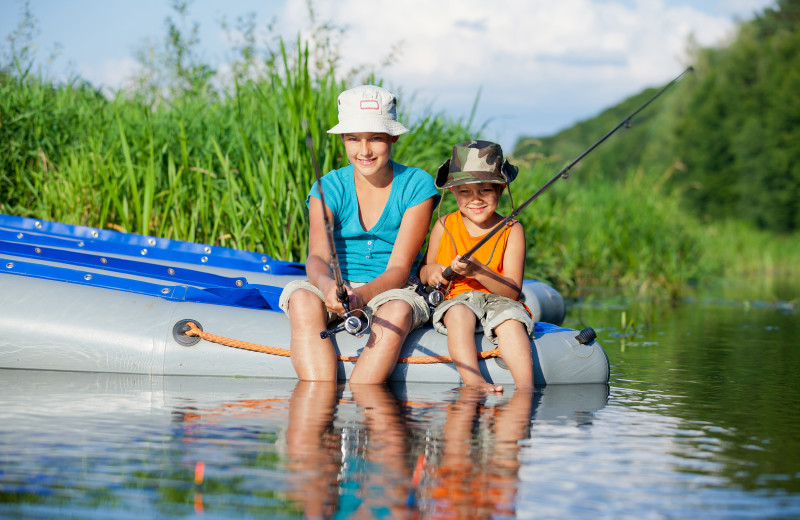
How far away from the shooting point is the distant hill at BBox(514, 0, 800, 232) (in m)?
33.2

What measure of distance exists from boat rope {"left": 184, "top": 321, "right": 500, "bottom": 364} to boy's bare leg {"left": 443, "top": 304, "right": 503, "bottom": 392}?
97 millimetres

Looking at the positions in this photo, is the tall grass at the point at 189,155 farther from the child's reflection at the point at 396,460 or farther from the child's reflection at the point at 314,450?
the child's reflection at the point at 396,460

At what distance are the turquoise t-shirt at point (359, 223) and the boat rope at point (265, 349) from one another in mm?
393

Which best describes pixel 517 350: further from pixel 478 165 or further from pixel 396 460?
pixel 396 460

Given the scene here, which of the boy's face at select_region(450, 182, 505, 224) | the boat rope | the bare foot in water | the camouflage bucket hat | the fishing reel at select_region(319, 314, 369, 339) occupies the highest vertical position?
the camouflage bucket hat

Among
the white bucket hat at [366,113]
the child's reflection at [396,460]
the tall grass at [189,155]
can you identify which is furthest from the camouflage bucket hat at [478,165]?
the tall grass at [189,155]

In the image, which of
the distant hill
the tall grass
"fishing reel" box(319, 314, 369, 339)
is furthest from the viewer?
the distant hill

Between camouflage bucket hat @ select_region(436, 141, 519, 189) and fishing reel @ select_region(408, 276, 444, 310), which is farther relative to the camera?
camouflage bucket hat @ select_region(436, 141, 519, 189)

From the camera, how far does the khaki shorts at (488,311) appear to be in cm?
414

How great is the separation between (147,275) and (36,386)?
3.40 ft

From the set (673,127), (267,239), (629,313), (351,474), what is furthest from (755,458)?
(673,127)

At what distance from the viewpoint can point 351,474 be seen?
8.60 feet

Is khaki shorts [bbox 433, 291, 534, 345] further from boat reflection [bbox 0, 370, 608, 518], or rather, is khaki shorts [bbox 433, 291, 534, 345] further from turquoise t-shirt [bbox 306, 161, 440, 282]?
turquoise t-shirt [bbox 306, 161, 440, 282]

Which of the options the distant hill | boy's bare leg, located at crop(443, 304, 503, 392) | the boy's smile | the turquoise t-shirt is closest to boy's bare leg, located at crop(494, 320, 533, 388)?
boy's bare leg, located at crop(443, 304, 503, 392)
